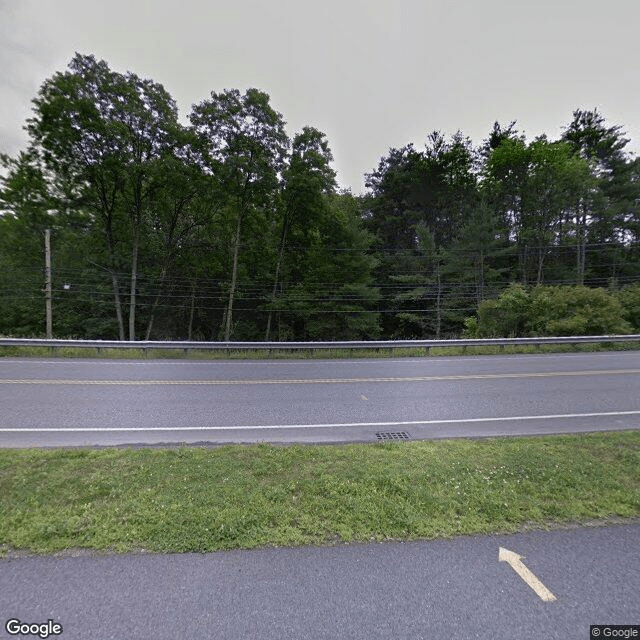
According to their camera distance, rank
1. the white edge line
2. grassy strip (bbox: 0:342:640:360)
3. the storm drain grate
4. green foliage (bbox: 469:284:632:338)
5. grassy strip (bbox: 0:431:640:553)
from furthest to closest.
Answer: green foliage (bbox: 469:284:632:338)
grassy strip (bbox: 0:342:640:360)
the white edge line
the storm drain grate
grassy strip (bbox: 0:431:640:553)

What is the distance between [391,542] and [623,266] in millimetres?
35188

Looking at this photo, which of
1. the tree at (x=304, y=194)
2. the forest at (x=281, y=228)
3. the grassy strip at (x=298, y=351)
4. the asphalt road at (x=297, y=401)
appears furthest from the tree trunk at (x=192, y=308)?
the asphalt road at (x=297, y=401)

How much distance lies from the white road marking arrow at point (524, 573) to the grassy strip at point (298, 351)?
9.40 meters

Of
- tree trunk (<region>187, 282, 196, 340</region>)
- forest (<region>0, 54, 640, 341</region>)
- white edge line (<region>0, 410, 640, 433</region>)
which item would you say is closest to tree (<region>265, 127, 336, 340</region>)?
forest (<region>0, 54, 640, 341</region>)

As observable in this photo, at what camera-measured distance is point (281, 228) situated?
22125 millimetres

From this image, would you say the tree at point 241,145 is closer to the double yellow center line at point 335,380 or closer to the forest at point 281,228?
the forest at point 281,228

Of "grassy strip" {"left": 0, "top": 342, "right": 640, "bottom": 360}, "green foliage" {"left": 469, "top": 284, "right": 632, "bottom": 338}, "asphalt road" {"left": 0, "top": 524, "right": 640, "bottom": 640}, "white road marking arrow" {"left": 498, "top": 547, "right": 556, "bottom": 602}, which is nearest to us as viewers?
"asphalt road" {"left": 0, "top": 524, "right": 640, "bottom": 640}

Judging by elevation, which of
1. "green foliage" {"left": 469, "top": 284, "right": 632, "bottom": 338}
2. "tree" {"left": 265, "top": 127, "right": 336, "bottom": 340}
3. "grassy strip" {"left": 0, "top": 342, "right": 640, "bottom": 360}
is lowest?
"grassy strip" {"left": 0, "top": 342, "right": 640, "bottom": 360}

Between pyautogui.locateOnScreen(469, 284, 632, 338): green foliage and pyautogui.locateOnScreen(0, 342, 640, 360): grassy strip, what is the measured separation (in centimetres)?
130

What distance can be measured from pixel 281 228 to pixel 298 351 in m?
12.1

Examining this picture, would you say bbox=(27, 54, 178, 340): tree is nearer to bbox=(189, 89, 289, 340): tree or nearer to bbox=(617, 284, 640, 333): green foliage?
bbox=(189, 89, 289, 340): tree

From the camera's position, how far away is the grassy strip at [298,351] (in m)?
10.9

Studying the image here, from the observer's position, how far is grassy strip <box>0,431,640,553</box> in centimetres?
246

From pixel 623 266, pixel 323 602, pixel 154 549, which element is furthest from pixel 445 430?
pixel 623 266
